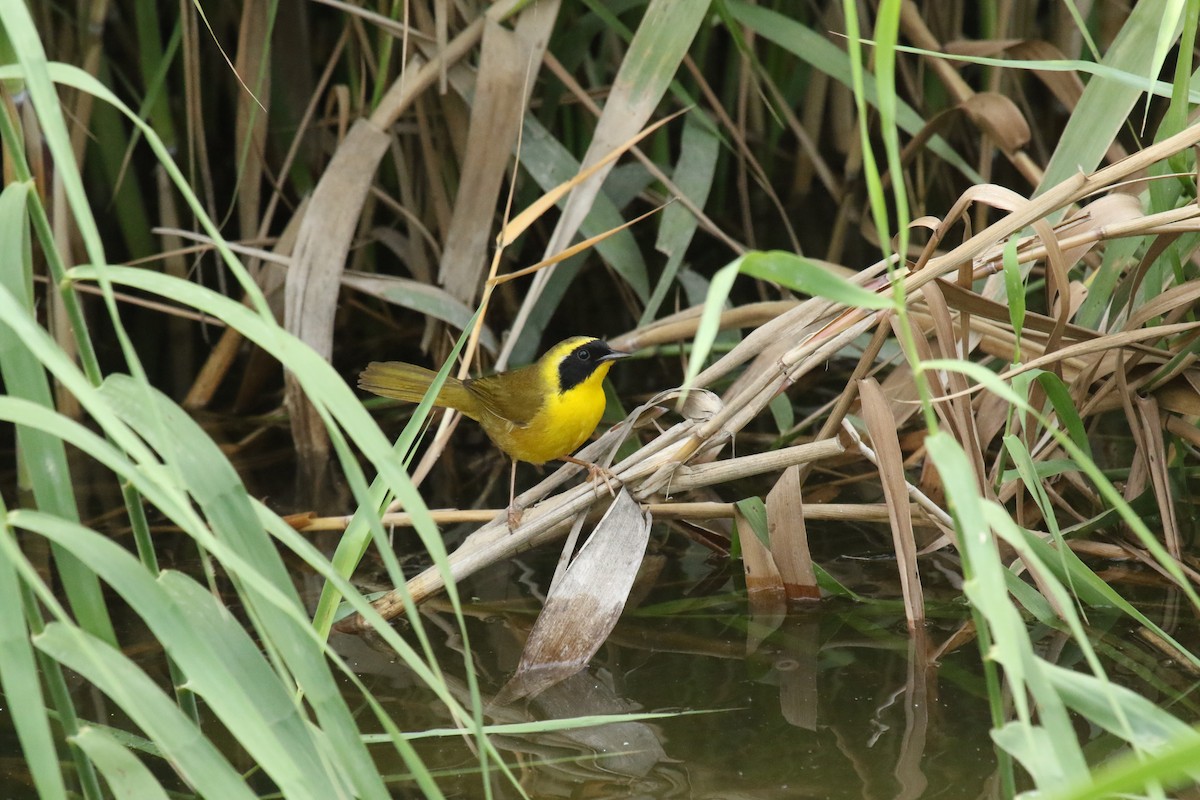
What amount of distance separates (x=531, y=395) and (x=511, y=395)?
0.06m

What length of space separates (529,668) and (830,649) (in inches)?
27.0

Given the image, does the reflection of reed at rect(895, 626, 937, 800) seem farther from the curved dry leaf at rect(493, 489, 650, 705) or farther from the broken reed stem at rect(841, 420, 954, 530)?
the curved dry leaf at rect(493, 489, 650, 705)

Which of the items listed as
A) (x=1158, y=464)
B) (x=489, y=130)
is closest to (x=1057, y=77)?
(x=1158, y=464)

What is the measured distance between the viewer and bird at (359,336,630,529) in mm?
3391

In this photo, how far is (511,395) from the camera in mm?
3404

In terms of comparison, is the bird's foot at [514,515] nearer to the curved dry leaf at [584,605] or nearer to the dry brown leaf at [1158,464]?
the curved dry leaf at [584,605]

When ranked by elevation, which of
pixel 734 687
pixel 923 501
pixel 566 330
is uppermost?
pixel 923 501

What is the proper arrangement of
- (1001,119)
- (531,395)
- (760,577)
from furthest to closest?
1. (1001,119)
2. (531,395)
3. (760,577)

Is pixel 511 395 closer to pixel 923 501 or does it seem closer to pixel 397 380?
pixel 397 380

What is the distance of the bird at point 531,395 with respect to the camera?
3.39 meters

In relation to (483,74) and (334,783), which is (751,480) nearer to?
(483,74)

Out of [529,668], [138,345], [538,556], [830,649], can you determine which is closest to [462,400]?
[538,556]

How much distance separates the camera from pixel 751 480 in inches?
150

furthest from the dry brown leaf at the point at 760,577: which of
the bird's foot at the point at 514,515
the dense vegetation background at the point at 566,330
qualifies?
the bird's foot at the point at 514,515
